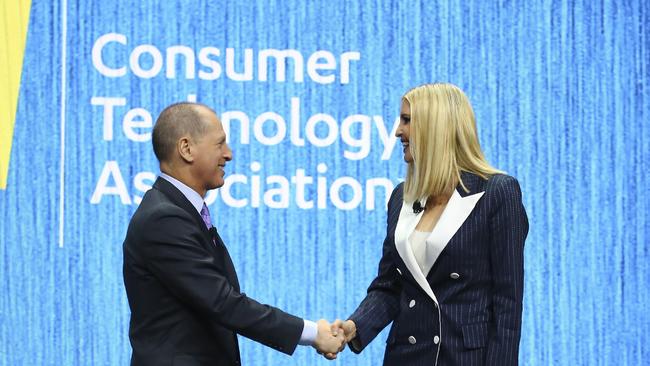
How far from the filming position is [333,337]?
104 inches

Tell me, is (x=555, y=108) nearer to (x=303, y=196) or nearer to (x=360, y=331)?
(x=303, y=196)

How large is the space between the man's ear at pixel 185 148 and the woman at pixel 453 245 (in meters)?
0.55

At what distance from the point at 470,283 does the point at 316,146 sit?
1.33 meters

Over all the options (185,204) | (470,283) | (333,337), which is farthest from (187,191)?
(470,283)

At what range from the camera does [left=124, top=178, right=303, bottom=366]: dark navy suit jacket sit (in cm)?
221

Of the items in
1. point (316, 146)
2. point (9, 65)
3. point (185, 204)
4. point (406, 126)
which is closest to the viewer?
point (185, 204)

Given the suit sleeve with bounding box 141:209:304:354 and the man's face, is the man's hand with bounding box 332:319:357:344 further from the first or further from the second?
the man's face

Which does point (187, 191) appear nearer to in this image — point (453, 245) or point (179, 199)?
point (179, 199)

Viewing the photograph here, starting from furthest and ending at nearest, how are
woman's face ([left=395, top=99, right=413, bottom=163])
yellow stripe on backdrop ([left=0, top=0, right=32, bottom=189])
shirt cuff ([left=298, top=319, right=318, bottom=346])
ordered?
yellow stripe on backdrop ([left=0, top=0, right=32, bottom=189]) → shirt cuff ([left=298, top=319, right=318, bottom=346]) → woman's face ([left=395, top=99, right=413, bottom=163])

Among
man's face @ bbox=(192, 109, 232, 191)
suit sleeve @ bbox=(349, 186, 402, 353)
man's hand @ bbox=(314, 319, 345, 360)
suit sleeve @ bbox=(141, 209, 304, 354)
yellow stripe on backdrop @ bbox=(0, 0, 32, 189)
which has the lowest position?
man's hand @ bbox=(314, 319, 345, 360)

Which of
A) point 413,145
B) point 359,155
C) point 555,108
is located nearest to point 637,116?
point 555,108

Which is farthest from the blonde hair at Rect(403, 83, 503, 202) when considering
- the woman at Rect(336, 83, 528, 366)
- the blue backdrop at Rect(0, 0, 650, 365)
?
the blue backdrop at Rect(0, 0, 650, 365)

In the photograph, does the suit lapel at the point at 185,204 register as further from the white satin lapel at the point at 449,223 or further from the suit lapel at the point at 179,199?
the white satin lapel at the point at 449,223

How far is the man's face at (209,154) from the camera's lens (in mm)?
2365
